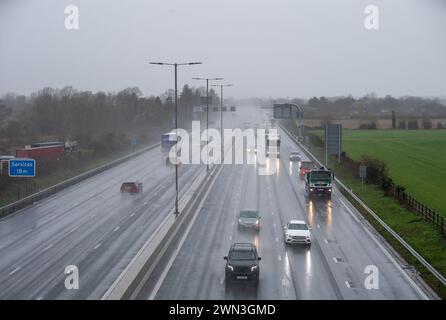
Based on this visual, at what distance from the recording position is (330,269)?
29.0 m

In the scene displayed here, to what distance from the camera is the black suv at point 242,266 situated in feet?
85.7

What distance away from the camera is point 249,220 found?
128 feet

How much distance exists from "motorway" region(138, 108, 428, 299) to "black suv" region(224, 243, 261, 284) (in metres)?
0.39

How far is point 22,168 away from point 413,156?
5663cm

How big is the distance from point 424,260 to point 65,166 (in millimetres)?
48732

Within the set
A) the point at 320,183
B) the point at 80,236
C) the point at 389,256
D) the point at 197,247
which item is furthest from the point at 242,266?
the point at 320,183

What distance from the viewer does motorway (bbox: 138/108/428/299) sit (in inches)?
993

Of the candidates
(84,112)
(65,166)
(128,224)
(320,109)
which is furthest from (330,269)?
(320,109)

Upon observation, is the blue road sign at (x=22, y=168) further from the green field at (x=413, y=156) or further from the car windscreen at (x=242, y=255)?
the green field at (x=413, y=156)

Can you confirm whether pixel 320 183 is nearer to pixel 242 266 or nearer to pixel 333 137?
pixel 333 137

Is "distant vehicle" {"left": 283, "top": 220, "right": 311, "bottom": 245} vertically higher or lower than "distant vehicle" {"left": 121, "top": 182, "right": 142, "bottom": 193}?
lower

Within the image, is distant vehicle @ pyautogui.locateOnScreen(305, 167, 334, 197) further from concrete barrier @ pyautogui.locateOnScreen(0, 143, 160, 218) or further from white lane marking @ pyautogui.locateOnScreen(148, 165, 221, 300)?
concrete barrier @ pyautogui.locateOnScreen(0, 143, 160, 218)

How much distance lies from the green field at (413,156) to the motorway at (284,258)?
7.51 meters

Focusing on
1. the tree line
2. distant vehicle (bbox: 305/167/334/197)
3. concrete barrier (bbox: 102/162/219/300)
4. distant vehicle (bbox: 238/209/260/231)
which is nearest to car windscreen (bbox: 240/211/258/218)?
distant vehicle (bbox: 238/209/260/231)
